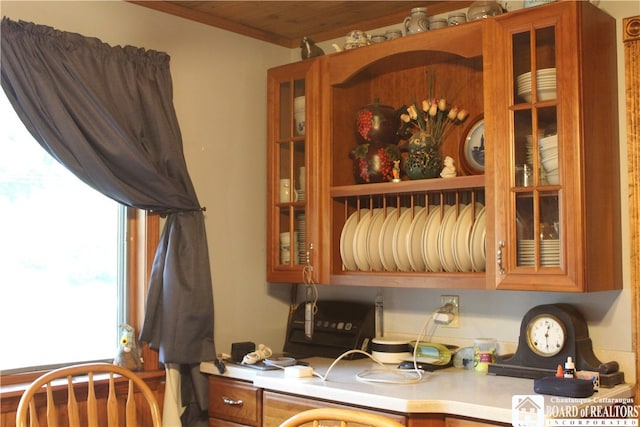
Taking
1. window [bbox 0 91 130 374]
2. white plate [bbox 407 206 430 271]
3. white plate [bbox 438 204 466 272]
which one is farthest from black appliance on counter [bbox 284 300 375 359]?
window [bbox 0 91 130 374]

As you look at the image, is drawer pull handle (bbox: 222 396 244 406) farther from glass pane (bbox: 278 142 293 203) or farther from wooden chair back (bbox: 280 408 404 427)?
wooden chair back (bbox: 280 408 404 427)

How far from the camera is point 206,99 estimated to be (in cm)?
332

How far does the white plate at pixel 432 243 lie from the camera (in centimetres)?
285

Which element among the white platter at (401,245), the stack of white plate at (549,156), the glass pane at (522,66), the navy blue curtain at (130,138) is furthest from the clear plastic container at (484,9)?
the navy blue curtain at (130,138)

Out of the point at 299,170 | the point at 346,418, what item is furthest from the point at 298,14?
the point at 346,418

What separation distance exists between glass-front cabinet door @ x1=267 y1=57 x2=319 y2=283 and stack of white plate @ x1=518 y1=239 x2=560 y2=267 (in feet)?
3.12

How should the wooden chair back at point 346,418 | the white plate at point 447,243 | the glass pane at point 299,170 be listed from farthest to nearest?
1. the glass pane at point 299,170
2. the white plate at point 447,243
3. the wooden chair back at point 346,418

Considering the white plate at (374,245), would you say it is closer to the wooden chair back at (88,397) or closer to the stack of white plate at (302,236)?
the stack of white plate at (302,236)

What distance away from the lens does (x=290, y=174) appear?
3.30 metres

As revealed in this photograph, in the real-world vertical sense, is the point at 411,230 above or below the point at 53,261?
above

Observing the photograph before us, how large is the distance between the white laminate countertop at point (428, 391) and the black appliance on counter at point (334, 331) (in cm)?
23

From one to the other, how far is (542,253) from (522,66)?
25.1 inches

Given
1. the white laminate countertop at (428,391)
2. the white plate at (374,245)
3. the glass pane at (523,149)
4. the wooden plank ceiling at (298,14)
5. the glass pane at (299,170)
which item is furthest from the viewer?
the glass pane at (299,170)

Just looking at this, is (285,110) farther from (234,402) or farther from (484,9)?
(234,402)
